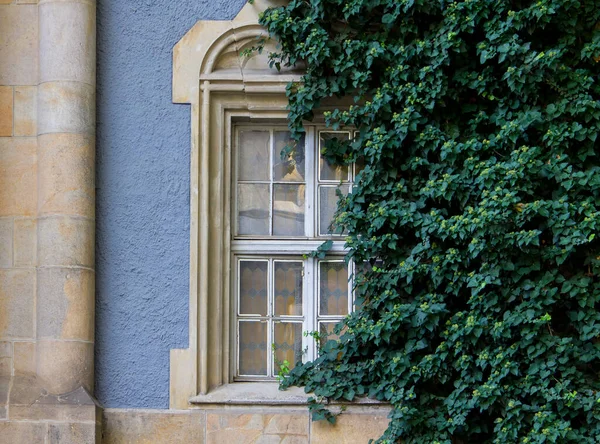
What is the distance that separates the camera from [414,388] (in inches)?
250

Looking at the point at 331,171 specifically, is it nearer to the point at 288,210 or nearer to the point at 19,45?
the point at 288,210

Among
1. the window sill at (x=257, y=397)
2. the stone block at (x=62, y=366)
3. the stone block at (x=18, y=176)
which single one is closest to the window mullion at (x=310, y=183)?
the window sill at (x=257, y=397)

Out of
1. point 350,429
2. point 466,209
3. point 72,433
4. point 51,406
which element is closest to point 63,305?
point 51,406


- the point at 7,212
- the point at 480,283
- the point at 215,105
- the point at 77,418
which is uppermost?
the point at 215,105

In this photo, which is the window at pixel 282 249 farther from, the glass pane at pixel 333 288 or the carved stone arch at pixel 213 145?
the carved stone arch at pixel 213 145

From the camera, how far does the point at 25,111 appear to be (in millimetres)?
6609

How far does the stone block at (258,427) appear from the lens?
6.38m

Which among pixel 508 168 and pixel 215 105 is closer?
pixel 508 168

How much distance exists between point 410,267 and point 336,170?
0.94 meters

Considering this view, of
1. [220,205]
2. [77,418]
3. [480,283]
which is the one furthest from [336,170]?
[77,418]

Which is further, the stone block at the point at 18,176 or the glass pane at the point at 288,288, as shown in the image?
the glass pane at the point at 288,288

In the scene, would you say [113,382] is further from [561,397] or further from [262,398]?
[561,397]

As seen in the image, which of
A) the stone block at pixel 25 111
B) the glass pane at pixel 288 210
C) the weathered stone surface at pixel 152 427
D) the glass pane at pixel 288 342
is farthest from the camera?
the glass pane at pixel 288 210

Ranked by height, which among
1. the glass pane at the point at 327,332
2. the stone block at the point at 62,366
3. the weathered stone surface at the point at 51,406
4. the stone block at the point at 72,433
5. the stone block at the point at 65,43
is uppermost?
the stone block at the point at 65,43
